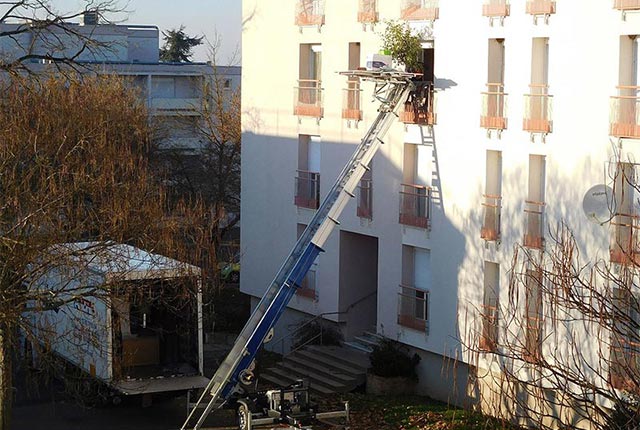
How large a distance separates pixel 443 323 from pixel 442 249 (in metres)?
1.71

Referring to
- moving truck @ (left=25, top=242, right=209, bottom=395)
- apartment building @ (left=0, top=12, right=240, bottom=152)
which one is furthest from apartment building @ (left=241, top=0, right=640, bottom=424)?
apartment building @ (left=0, top=12, right=240, bottom=152)

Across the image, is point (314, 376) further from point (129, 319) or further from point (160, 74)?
point (160, 74)

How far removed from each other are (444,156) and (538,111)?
10.9ft

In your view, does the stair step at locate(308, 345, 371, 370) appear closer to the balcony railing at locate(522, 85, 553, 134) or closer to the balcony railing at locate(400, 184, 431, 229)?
the balcony railing at locate(400, 184, 431, 229)

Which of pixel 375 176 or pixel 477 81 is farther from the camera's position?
pixel 375 176

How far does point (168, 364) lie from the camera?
27.2 meters

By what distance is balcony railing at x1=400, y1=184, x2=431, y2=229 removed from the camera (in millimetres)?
28672

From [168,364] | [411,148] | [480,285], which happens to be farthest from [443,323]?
[168,364]

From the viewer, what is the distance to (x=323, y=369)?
1188 inches

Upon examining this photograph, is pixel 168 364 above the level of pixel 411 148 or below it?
below

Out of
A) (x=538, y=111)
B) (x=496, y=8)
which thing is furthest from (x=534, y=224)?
(x=496, y=8)

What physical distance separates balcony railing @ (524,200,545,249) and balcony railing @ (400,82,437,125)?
3787 mm

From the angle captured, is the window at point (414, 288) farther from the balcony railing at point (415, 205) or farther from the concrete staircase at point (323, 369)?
the concrete staircase at point (323, 369)

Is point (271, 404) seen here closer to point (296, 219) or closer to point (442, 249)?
point (442, 249)
